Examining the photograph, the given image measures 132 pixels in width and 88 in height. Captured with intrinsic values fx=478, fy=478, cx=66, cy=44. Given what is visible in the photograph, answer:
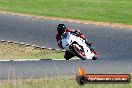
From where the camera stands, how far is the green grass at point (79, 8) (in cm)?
3222

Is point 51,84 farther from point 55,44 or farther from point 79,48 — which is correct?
point 55,44

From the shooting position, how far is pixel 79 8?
3562 cm

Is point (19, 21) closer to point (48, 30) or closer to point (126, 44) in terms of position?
point (48, 30)

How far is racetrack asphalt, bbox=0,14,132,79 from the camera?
1284cm

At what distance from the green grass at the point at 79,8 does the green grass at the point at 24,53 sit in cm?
921

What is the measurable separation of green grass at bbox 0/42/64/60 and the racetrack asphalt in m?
1.31

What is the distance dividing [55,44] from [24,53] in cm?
262

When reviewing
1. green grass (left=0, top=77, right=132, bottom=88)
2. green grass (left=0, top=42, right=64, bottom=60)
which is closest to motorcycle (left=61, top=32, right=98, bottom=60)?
green grass (left=0, top=77, right=132, bottom=88)

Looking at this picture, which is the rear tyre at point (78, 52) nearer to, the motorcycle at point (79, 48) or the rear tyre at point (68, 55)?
the motorcycle at point (79, 48)

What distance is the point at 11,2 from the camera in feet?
125

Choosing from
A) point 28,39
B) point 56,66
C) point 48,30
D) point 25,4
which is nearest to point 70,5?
point 25,4

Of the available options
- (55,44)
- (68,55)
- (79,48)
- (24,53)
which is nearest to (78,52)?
(79,48)

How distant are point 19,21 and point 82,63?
17.6 m

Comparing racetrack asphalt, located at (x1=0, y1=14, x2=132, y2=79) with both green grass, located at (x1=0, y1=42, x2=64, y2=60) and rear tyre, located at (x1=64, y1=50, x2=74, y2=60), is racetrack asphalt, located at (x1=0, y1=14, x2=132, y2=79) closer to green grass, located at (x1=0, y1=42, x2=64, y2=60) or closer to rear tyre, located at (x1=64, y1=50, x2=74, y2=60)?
rear tyre, located at (x1=64, y1=50, x2=74, y2=60)
